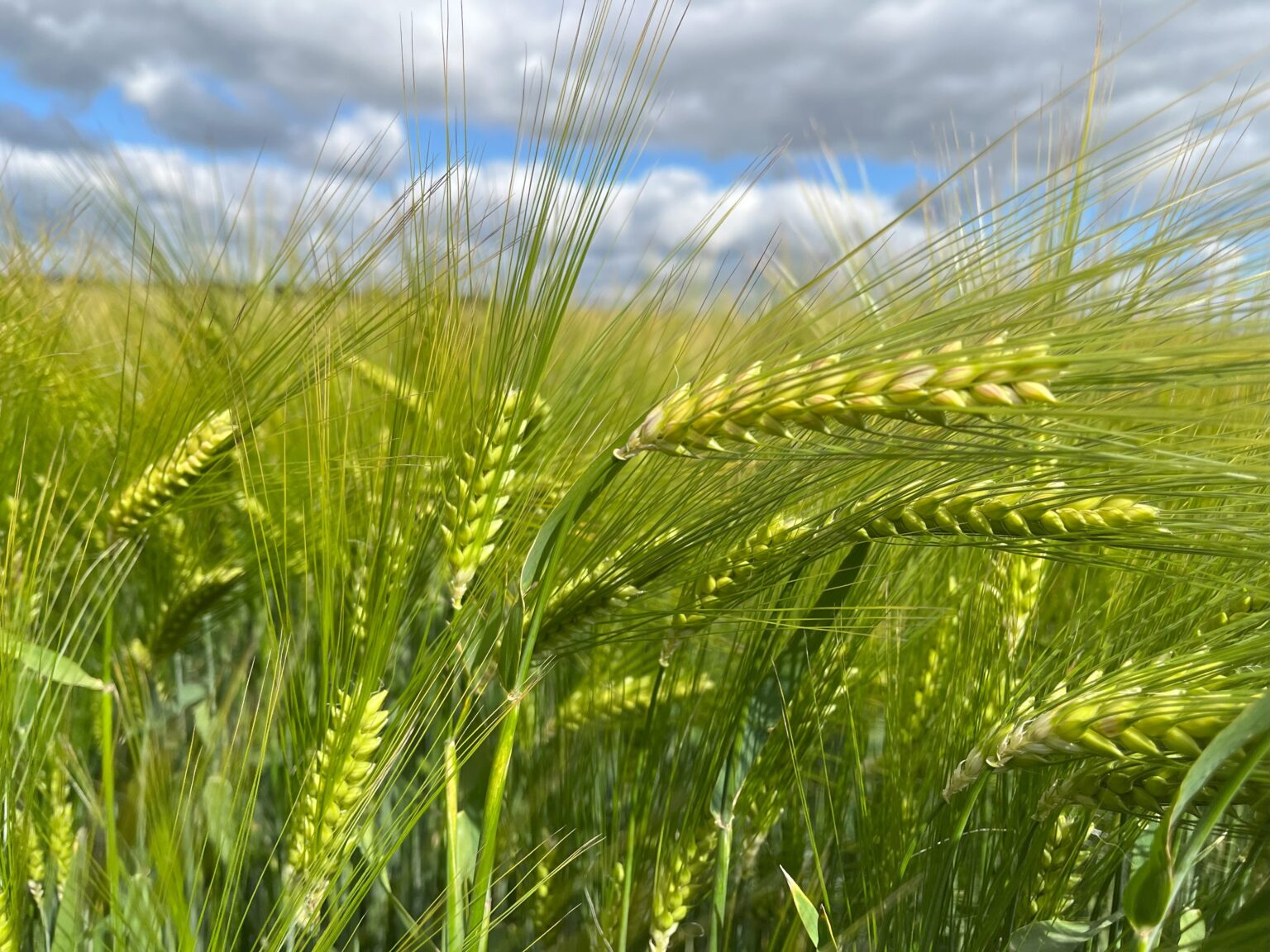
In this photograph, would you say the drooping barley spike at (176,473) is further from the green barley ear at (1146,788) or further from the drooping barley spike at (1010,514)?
the green barley ear at (1146,788)

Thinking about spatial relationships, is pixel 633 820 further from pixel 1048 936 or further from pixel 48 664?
pixel 48 664

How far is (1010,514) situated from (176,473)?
86 cm

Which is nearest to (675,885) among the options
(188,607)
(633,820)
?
(633,820)

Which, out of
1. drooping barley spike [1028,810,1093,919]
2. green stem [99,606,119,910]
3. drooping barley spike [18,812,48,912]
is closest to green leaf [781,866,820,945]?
drooping barley spike [1028,810,1093,919]

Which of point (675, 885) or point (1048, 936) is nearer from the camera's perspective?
point (1048, 936)

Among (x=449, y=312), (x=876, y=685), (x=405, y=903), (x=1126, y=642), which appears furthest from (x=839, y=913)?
(x=449, y=312)

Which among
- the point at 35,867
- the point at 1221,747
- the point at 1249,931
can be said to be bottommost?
the point at 35,867

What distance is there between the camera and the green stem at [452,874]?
0.73m

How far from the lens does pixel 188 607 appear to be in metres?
1.31

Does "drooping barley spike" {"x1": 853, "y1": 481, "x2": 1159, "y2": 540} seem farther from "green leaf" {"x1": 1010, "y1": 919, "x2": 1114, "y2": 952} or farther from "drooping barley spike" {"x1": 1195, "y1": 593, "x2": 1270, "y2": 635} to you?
"green leaf" {"x1": 1010, "y1": 919, "x2": 1114, "y2": 952}

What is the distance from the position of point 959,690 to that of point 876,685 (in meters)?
0.30

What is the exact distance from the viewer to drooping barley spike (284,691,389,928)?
73 centimetres

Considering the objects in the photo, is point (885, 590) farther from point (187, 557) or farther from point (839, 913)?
point (187, 557)

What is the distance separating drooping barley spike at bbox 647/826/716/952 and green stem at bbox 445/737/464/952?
0.20 metres
